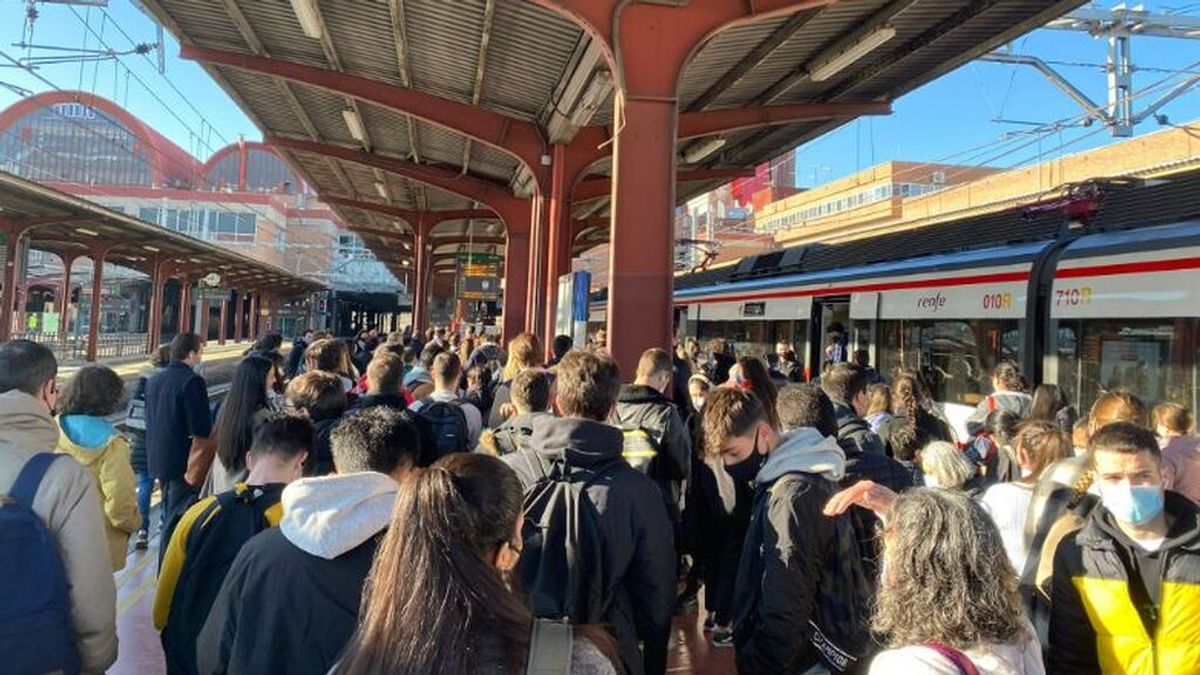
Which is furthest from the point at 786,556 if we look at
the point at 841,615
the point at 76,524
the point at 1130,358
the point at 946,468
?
the point at 1130,358

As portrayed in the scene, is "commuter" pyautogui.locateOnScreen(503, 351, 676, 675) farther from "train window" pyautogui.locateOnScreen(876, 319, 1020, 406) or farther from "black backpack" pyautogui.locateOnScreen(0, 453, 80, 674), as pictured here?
"train window" pyautogui.locateOnScreen(876, 319, 1020, 406)

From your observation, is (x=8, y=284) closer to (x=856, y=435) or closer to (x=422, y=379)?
(x=422, y=379)

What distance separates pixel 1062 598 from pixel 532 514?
65.8 inches

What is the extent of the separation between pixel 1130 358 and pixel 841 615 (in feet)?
19.7

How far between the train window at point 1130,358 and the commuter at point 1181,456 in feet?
10.9

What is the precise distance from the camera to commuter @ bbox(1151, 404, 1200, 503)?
355cm

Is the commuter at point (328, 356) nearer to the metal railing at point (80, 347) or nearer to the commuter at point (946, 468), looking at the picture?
the commuter at point (946, 468)

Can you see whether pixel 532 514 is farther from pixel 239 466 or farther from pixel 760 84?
pixel 760 84

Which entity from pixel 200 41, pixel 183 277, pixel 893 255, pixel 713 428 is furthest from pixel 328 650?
pixel 183 277

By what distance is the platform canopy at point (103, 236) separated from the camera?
16078mm

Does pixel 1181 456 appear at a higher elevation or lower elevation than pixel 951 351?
lower

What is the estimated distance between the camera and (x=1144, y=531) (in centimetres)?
234

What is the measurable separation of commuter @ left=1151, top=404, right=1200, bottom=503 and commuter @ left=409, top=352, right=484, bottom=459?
3338mm

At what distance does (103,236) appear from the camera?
74.0 ft
